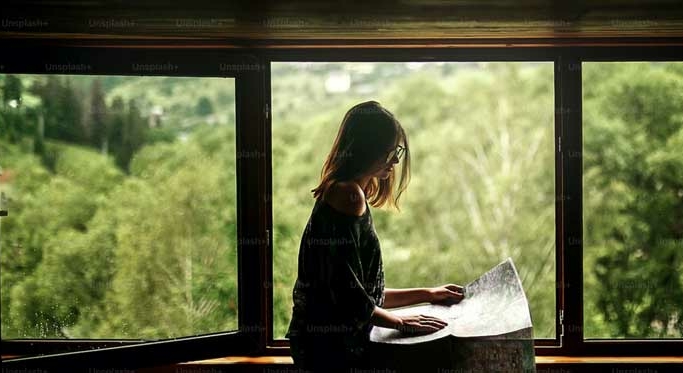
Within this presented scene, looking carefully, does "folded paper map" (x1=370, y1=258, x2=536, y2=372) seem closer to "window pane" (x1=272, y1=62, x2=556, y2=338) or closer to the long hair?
the long hair

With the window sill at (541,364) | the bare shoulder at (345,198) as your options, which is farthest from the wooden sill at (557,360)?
the bare shoulder at (345,198)

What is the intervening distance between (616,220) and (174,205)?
1698 mm

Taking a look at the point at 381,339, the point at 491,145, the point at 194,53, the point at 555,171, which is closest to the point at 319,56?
the point at 194,53

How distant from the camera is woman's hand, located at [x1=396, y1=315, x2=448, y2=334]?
6.07 feet

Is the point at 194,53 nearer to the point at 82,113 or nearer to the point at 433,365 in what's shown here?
the point at 82,113

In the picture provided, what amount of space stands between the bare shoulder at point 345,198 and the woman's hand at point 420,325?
334mm

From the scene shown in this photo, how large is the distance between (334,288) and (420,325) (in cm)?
27

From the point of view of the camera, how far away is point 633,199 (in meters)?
2.63

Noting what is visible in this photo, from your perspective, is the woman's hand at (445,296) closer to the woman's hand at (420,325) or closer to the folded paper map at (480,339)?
the folded paper map at (480,339)

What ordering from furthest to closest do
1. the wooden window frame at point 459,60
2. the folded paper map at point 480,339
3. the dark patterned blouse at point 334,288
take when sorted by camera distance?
1. the wooden window frame at point 459,60
2. the dark patterned blouse at point 334,288
3. the folded paper map at point 480,339

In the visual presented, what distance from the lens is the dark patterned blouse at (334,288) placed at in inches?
70.5

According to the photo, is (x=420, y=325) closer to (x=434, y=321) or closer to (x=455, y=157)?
(x=434, y=321)

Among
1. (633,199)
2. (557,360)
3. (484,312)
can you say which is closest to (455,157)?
(633,199)

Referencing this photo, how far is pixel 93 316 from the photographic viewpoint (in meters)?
2.25
